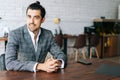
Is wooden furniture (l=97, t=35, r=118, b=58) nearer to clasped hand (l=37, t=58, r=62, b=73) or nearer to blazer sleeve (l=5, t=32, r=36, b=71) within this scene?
blazer sleeve (l=5, t=32, r=36, b=71)

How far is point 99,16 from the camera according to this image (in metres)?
7.46

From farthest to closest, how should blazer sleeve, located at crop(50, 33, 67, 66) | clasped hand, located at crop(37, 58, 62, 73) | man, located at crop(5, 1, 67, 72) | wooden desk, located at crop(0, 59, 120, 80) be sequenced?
blazer sleeve, located at crop(50, 33, 67, 66) → man, located at crop(5, 1, 67, 72) → clasped hand, located at crop(37, 58, 62, 73) → wooden desk, located at crop(0, 59, 120, 80)

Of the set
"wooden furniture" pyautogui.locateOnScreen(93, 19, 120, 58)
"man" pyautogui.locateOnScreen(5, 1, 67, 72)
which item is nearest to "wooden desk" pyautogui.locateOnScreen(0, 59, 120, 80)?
"man" pyautogui.locateOnScreen(5, 1, 67, 72)

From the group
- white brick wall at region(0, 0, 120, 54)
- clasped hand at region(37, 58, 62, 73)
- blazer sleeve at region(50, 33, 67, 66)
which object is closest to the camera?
clasped hand at region(37, 58, 62, 73)

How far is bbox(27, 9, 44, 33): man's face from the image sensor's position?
206cm

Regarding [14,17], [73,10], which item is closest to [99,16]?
[73,10]

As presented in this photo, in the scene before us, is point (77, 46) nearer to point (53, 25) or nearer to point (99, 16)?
point (53, 25)

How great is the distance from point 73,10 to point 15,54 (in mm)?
4915

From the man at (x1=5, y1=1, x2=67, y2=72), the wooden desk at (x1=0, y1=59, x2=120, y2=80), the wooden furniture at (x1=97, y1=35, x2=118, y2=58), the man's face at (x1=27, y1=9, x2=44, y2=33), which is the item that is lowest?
the wooden furniture at (x1=97, y1=35, x2=118, y2=58)

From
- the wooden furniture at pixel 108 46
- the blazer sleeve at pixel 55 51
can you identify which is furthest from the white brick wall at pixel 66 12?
the blazer sleeve at pixel 55 51

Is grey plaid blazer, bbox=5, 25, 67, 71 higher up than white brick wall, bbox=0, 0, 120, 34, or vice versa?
white brick wall, bbox=0, 0, 120, 34

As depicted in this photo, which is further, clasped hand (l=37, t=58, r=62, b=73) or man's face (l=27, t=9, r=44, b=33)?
man's face (l=27, t=9, r=44, b=33)

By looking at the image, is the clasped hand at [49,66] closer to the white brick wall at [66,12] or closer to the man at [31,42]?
the man at [31,42]

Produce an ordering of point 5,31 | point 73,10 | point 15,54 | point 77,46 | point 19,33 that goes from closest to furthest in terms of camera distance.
Result: point 15,54, point 19,33, point 5,31, point 77,46, point 73,10
